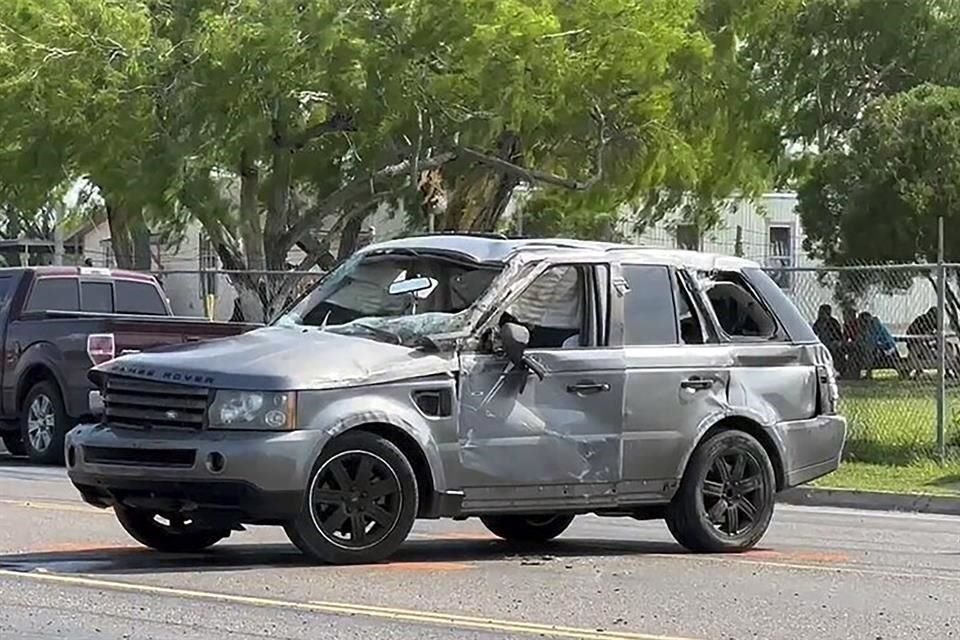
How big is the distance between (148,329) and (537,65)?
1156 centimetres

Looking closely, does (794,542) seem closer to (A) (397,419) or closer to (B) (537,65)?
(A) (397,419)

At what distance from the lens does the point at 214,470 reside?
9750 millimetres

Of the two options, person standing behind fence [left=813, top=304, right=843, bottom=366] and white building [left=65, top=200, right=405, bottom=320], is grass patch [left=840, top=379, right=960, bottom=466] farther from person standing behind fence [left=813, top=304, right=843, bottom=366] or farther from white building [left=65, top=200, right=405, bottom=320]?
white building [left=65, top=200, right=405, bottom=320]

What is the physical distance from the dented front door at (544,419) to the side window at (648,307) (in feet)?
0.86

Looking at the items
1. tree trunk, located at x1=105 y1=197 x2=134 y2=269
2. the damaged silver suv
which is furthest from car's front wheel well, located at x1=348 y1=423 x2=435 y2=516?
tree trunk, located at x1=105 y1=197 x2=134 y2=269

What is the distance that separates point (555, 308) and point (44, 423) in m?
9.07

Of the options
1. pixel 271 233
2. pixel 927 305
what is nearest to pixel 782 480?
pixel 927 305

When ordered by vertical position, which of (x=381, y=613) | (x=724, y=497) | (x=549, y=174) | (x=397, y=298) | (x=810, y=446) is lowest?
(x=381, y=613)

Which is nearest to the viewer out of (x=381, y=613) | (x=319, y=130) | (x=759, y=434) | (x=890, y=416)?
(x=381, y=613)

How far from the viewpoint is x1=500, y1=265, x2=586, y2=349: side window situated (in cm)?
1096

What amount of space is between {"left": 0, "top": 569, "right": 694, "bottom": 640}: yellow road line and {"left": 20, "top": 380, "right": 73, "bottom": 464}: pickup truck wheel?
9.00m

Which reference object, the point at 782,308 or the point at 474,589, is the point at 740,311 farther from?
the point at 474,589

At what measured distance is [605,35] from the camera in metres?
29.0

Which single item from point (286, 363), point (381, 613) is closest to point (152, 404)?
point (286, 363)
